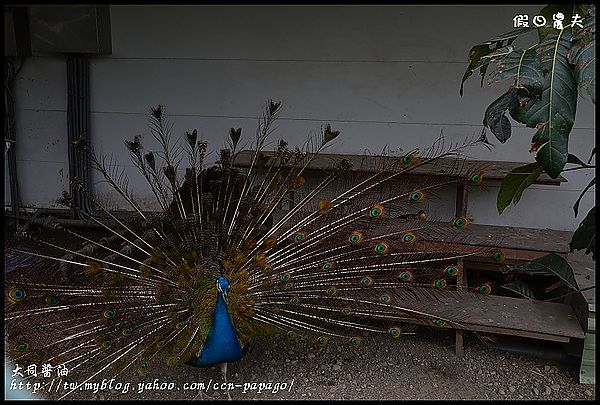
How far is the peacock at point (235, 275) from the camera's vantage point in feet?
8.24

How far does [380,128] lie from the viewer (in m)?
4.20

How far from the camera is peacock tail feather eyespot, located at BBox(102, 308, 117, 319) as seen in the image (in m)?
2.53

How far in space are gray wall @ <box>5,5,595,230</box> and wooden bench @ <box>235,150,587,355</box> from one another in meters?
0.60

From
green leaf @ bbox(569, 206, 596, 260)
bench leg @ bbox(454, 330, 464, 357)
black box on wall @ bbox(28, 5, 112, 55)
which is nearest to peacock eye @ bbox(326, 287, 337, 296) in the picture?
bench leg @ bbox(454, 330, 464, 357)

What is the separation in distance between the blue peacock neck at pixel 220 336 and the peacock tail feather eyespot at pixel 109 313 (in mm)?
404

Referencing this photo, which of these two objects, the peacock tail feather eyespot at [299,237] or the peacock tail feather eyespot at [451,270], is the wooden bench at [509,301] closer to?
the peacock tail feather eyespot at [451,270]

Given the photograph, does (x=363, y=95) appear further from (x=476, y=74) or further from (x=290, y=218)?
(x=290, y=218)

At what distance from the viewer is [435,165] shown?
3455mm

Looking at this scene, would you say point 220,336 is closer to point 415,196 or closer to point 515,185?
point 415,196

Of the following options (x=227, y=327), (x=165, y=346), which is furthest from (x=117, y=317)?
(x=227, y=327)

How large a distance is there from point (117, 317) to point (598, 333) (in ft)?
6.66

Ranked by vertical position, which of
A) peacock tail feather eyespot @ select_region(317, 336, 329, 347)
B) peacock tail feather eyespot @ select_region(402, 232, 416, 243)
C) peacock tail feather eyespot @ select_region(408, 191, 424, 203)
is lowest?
peacock tail feather eyespot @ select_region(317, 336, 329, 347)

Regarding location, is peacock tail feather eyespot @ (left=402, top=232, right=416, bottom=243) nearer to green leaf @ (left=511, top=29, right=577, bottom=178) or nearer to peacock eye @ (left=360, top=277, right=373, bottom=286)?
peacock eye @ (left=360, top=277, right=373, bottom=286)

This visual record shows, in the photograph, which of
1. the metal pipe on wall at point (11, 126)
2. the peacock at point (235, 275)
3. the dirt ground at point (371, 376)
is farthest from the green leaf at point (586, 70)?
the metal pipe on wall at point (11, 126)
